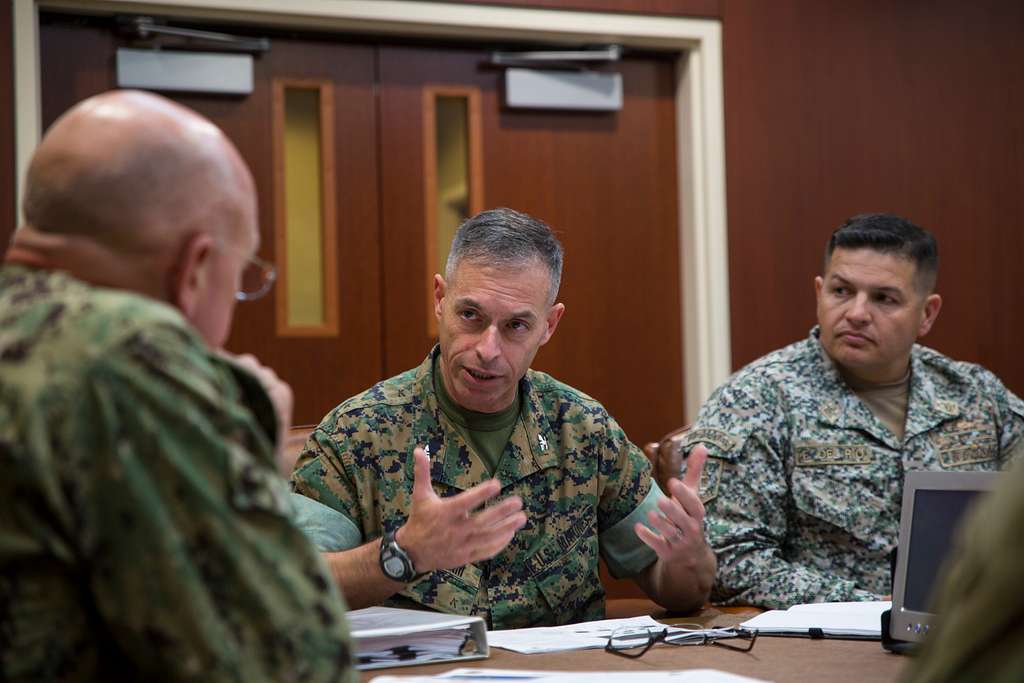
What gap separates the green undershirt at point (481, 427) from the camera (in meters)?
2.22

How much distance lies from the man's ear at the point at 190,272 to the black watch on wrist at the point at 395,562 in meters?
0.78

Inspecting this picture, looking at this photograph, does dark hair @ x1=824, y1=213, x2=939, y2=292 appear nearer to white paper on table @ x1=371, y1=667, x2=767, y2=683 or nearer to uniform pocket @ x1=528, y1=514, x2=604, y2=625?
uniform pocket @ x1=528, y1=514, x2=604, y2=625

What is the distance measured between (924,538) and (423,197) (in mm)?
2609

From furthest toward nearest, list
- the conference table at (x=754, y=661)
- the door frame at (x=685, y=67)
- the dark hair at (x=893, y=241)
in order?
the door frame at (x=685, y=67) → the dark hair at (x=893, y=241) → the conference table at (x=754, y=661)

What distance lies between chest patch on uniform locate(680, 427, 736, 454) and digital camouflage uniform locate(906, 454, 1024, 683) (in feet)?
6.25

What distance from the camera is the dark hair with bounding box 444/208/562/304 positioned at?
2.23 meters

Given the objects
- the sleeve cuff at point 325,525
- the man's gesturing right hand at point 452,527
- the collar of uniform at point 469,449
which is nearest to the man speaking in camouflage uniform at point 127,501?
the man's gesturing right hand at point 452,527

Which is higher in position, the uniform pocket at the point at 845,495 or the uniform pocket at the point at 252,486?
the uniform pocket at the point at 252,486

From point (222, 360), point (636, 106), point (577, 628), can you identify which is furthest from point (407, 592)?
point (636, 106)

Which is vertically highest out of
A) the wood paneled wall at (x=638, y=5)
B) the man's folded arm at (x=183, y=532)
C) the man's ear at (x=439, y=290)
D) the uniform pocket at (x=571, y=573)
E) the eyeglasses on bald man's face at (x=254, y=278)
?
the wood paneled wall at (x=638, y=5)

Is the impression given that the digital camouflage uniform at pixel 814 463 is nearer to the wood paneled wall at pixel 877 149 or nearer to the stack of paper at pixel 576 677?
the stack of paper at pixel 576 677

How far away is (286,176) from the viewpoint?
12.6 ft

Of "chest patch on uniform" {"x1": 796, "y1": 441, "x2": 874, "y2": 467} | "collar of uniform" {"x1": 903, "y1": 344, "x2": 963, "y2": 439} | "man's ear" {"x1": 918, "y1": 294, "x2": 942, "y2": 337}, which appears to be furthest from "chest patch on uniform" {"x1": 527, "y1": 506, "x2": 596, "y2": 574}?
"man's ear" {"x1": 918, "y1": 294, "x2": 942, "y2": 337}

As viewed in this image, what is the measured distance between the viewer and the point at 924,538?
5.35 ft
